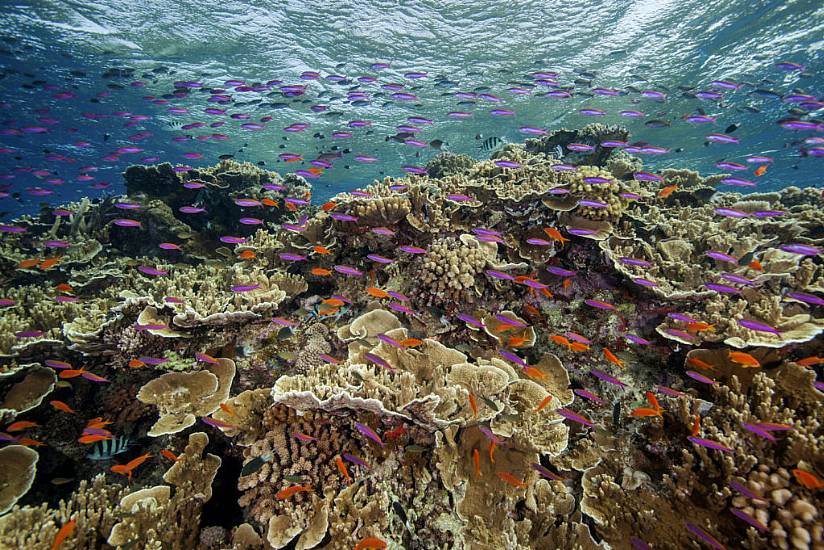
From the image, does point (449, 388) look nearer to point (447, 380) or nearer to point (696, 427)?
point (447, 380)

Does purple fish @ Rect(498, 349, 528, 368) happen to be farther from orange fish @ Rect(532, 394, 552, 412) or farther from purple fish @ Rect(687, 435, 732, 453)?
purple fish @ Rect(687, 435, 732, 453)

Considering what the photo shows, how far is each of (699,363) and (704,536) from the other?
1.77 meters

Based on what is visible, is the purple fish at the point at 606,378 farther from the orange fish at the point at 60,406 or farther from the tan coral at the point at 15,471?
the orange fish at the point at 60,406

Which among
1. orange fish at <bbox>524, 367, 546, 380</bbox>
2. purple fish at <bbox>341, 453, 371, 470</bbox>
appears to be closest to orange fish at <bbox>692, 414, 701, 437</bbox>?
orange fish at <bbox>524, 367, 546, 380</bbox>

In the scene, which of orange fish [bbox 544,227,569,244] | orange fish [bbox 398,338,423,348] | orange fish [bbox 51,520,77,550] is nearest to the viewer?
orange fish [bbox 51,520,77,550]

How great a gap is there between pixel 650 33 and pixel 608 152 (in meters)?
15.3

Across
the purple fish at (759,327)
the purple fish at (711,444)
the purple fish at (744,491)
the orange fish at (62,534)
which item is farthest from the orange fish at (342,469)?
the purple fish at (759,327)

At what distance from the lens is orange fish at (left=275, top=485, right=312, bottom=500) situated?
3.18 metres

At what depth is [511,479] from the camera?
10.6 ft

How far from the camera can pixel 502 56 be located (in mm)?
20656

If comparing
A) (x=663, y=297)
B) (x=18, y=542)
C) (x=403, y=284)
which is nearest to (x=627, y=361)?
(x=663, y=297)

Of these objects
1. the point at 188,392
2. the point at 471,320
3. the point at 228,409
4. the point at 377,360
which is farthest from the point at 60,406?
the point at 471,320

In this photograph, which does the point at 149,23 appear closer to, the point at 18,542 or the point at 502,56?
the point at 502,56

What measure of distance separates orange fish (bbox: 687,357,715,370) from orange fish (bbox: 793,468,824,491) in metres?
1.24
